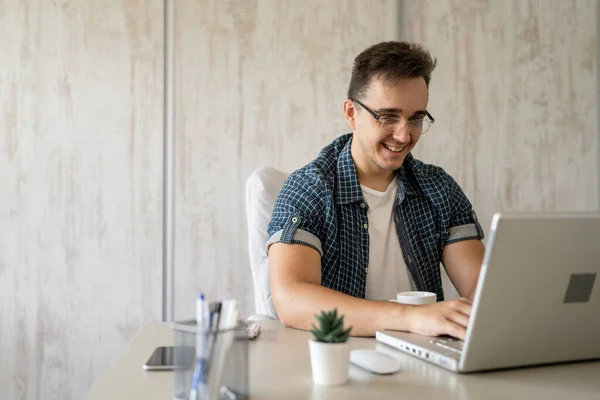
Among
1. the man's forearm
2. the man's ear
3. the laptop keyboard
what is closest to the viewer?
the laptop keyboard

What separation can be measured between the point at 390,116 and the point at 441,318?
2.22 ft

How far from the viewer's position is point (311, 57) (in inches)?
101

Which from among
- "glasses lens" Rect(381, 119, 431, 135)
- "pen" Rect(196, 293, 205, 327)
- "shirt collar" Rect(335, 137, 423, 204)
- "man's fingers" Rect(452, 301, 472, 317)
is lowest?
"man's fingers" Rect(452, 301, 472, 317)

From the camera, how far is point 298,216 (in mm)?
1578

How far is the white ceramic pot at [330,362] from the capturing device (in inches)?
36.4

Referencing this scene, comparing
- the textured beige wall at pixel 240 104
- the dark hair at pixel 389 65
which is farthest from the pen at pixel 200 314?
the textured beige wall at pixel 240 104

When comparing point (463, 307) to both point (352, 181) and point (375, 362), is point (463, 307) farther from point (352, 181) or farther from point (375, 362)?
point (352, 181)

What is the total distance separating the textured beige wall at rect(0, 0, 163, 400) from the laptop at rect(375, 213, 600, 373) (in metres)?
1.75

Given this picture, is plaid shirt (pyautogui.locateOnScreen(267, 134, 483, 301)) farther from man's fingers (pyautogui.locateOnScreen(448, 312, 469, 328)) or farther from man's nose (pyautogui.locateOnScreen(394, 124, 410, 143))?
man's fingers (pyautogui.locateOnScreen(448, 312, 469, 328))

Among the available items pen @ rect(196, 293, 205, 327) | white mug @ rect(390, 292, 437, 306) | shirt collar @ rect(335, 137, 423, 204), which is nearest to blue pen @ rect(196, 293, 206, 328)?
pen @ rect(196, 293, 205, 327)

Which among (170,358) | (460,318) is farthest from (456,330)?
(170,358)

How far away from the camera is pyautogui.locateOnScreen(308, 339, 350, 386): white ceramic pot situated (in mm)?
925

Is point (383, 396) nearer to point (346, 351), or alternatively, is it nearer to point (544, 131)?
point (346, 351)

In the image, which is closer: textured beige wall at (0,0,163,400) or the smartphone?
the smartphone
